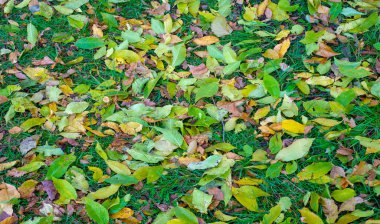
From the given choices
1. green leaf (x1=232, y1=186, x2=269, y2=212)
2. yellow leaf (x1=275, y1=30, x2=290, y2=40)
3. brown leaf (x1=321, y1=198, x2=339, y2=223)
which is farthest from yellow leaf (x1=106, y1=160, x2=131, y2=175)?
yellow leaf (x1=275, y1=30, x2=290, y2=40)

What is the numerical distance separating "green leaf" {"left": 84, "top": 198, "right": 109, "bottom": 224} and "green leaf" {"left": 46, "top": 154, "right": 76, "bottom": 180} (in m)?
0.26

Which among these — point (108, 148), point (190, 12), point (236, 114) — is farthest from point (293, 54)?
point (108, 148)

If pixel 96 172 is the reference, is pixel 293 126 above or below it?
above

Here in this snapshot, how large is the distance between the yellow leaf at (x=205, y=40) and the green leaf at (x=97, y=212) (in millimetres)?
1165

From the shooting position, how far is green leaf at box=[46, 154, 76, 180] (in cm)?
199

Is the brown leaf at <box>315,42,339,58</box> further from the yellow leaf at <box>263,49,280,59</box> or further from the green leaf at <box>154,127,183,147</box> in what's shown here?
the green leaf at <box>154,127,183,147</box>

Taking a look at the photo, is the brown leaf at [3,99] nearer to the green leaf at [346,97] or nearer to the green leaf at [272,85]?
the green leaf at [272,85]

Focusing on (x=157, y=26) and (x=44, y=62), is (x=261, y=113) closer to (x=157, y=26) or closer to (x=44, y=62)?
(x=157, y=26)

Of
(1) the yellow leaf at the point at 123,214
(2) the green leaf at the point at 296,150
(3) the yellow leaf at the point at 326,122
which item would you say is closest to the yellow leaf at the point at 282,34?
(3) the yellow leaf at the point at 326,122

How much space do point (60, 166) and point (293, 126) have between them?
113 cm

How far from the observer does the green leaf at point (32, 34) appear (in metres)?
2.63

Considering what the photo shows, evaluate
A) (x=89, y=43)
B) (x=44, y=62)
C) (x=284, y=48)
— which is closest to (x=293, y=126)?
(x=284, y=48)

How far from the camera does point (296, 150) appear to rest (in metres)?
1.98

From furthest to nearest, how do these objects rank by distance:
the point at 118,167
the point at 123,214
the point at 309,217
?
the point at 118,167 → the point at 123,214 → the point at 309,217
